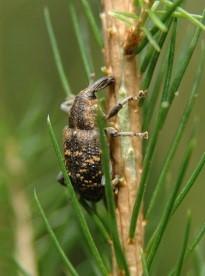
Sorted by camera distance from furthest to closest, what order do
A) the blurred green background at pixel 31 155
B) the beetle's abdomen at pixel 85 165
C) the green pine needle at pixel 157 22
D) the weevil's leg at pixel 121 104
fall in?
the blurred green background at pixel 31 155
the beetle's abdomen at pixel 85 165
the weevil's leg at pixel 121 104
the green pine needle at pixel 157 22

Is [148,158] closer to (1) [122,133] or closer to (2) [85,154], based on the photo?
(1) [122,133]

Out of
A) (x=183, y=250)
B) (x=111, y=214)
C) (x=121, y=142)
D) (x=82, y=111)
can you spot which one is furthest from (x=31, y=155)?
(x=183, y=250)

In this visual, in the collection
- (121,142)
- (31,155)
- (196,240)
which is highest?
(121,142)

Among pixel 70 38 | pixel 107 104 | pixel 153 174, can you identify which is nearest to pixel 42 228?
pixel 107 104

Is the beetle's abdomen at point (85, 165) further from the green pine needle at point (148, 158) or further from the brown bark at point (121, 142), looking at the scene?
the green pine needle at point (148, 158)

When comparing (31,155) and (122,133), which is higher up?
(122,133)

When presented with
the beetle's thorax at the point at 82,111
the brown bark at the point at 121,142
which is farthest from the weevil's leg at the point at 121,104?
the beetle's thorax at the point at 82,111

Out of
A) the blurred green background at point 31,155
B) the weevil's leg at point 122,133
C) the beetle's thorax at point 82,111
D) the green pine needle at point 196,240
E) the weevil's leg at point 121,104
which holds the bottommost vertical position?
the blurred green background at point 31,155
